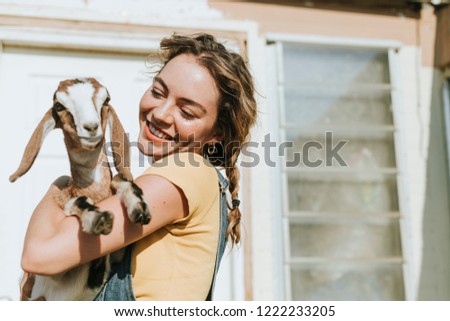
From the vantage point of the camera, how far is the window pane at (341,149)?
4098 millimetres

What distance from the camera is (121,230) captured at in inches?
58.2

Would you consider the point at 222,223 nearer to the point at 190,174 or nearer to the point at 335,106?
the point at 190,174

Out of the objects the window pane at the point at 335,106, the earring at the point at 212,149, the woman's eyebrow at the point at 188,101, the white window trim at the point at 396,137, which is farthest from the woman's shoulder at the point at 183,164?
the window pane at the point at 335,106

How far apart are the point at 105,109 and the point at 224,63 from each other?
388 mm

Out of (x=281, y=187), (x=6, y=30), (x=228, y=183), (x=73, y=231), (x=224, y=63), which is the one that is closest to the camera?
(x=73, y=231)

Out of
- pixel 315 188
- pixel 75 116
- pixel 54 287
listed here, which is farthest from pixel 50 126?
pixel 315 188

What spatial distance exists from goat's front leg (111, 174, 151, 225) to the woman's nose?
8.3 inches

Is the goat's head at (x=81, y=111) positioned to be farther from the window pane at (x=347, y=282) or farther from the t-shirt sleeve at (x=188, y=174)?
the window pane at (x=347, y=282)

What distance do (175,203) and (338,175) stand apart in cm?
274

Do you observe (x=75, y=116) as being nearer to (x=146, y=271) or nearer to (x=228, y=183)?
(x=146, y=271)

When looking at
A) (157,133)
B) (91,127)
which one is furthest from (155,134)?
(91,127)

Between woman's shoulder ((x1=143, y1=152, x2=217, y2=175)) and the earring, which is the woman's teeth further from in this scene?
the earring

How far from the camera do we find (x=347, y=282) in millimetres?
4086
